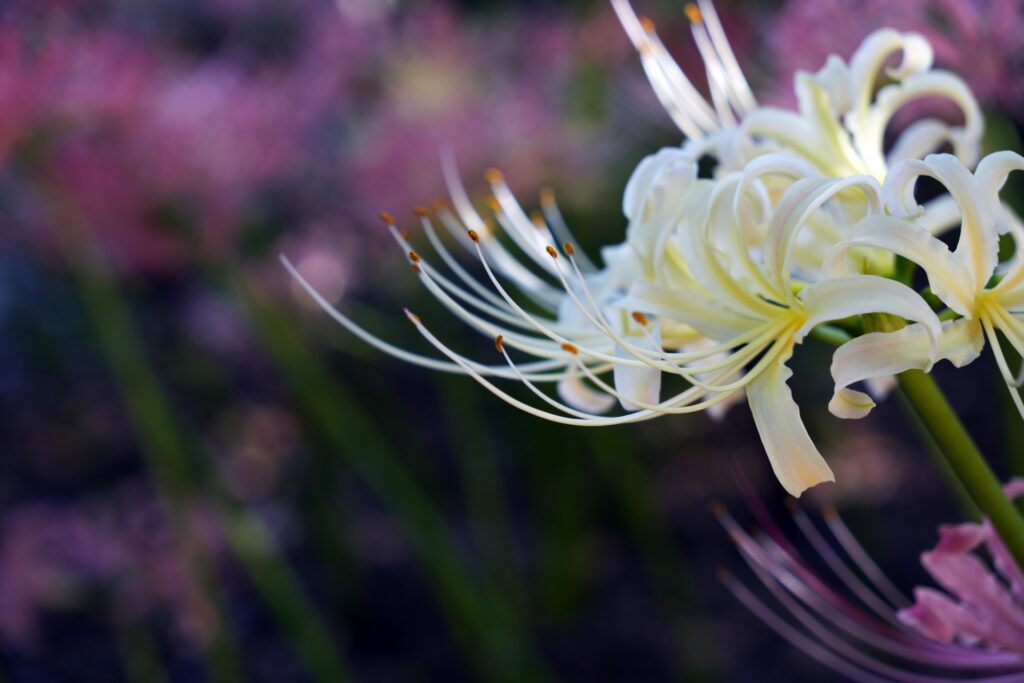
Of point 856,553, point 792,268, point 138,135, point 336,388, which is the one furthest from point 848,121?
point 336,388

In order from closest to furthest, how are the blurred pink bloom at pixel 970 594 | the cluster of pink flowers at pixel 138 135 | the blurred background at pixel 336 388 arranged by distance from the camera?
the blurred pink bloom at pixel 970 594
the cluster of pink flowers at pixel 138 135
the blurred background at pixel 336 388

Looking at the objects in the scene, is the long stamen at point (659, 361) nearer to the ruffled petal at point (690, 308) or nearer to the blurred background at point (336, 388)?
the ruffled petal at point (690, 308)

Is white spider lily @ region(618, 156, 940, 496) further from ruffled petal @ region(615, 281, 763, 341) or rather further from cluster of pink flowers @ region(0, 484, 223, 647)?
cluster of pink flowers @ region(0, 484, 223, 647)

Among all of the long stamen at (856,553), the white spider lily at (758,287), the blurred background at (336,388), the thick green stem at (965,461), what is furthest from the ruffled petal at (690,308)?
the blurred background at (336,388)

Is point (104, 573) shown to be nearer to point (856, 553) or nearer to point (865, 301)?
point (856, 553)

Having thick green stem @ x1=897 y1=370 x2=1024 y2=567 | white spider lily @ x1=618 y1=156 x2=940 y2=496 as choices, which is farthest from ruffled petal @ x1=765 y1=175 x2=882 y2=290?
thick green stem @ x1=897 y1=370 x2=1024 y2=567
